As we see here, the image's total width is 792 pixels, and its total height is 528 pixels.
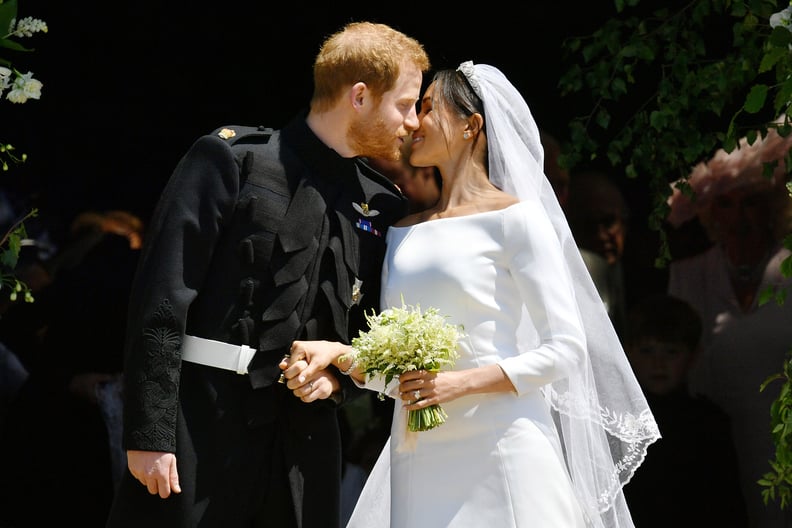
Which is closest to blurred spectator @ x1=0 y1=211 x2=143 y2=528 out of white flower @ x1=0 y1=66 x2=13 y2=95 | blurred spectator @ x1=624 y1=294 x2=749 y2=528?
white flower @ x1=0 y1=66 x2=13 y2=95

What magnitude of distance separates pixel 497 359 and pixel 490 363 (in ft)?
0.08

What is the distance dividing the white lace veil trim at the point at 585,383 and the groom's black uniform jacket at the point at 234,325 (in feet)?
1.89

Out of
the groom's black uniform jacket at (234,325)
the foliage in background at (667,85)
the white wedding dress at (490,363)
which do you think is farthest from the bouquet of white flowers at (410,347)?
the foliage in background at (667,85)

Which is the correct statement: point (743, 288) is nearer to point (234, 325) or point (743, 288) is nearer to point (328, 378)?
point (328, 378)

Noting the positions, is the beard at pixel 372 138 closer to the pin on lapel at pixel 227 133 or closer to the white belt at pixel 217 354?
the pin on lapel at pixel 227 133

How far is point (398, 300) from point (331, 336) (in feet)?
0.74

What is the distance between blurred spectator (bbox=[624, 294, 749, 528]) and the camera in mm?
4973

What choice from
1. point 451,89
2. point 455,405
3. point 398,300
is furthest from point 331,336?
point 451,89

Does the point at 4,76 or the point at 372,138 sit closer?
the point at 4,76

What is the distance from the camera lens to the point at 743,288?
16.6ft

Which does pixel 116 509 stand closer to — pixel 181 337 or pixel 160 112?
pixel 181 337

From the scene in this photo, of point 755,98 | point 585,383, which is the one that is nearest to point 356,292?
point 585,383

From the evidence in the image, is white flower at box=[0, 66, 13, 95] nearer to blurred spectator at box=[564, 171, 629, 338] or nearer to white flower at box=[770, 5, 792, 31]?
white flower at box=[770, 5, 792, 31]

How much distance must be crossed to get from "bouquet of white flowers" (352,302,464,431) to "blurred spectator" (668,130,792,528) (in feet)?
8.00
